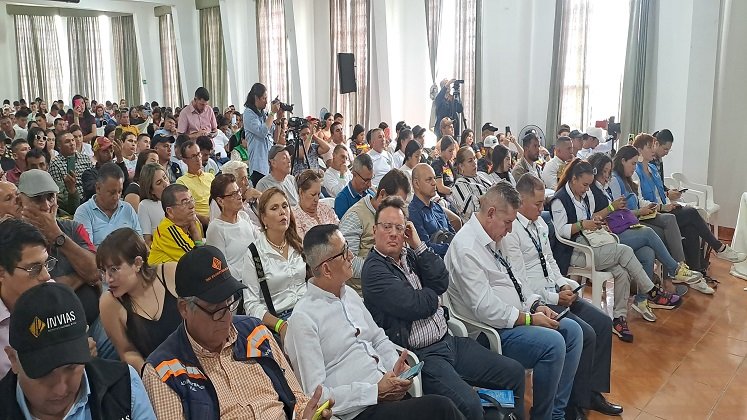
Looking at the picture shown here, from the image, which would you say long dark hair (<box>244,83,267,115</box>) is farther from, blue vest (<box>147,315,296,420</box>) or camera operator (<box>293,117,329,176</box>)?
blue vest (<box>147,315,296,420</box>)

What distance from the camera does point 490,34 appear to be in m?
9.12

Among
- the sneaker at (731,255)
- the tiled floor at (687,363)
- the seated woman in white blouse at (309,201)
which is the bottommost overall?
the tiled floor at (687,363)

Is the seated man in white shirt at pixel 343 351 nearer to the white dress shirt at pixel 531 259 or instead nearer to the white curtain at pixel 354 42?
the white dress shirt at pixel 531 259

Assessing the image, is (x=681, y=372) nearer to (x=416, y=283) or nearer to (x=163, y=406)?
(x=416, y=283)

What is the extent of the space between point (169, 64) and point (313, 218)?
13.8 m

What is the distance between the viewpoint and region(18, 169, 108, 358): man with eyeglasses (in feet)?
7.41

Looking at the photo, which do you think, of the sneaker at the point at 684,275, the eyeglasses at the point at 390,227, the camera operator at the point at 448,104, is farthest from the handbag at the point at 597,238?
the camera operator at the point at 448,104

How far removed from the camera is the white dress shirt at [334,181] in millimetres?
5469

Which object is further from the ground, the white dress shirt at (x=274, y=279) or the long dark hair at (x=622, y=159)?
the long dark hair at (x=622, y=159)

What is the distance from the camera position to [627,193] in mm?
4852

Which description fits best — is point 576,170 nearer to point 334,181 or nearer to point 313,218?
point 313,218

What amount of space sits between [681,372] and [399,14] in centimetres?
884

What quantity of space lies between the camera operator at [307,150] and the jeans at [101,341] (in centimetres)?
406

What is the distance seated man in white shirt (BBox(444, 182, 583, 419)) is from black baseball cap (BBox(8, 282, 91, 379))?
74.2 inches
